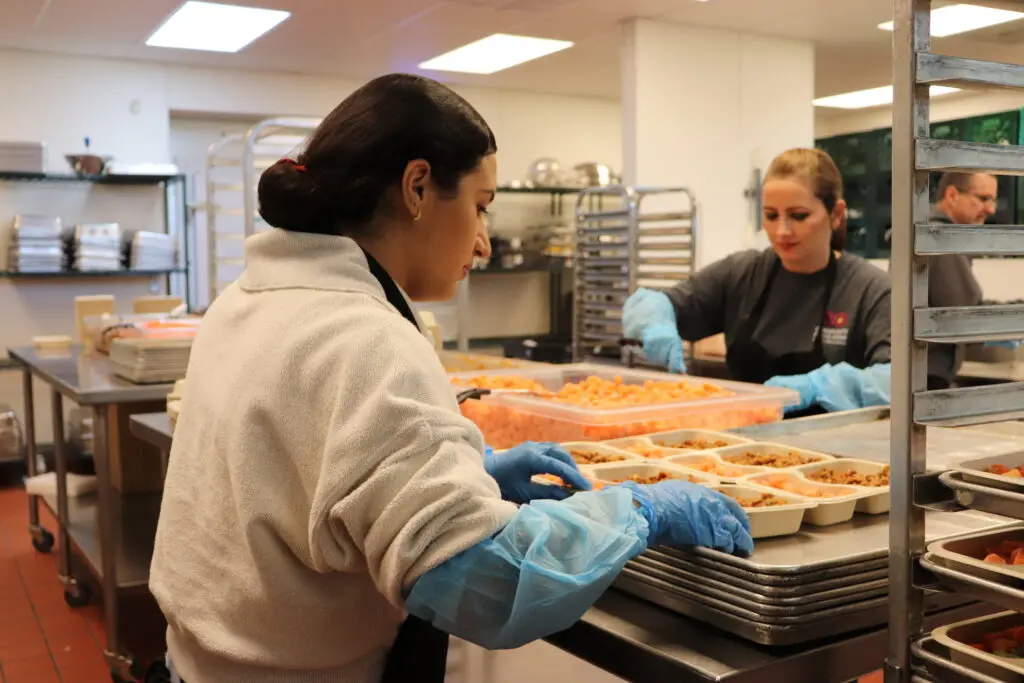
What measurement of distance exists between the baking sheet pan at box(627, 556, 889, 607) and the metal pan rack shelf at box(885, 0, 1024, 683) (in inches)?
4.1

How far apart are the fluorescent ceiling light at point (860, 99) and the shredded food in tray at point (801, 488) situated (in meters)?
8.32

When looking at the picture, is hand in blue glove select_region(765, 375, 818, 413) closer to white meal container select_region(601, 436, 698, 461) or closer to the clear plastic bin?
the clear plastic bin

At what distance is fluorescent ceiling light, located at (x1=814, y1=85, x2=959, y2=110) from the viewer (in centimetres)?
914

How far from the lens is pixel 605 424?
2125mm

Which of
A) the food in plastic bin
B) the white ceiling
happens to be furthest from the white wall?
the food in plastic bin

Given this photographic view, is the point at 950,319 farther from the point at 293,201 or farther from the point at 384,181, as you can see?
the point at 293,201


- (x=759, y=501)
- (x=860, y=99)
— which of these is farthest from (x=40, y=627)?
(x=860, y=99)

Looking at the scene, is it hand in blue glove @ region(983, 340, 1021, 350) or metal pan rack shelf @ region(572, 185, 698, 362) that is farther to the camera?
metal pan rack shelf @ region(572, 185, 698, 362)

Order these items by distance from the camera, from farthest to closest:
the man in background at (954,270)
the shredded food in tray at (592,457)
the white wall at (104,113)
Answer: the white wall at (104,113)
the man in background at (954,270)
the shredded food in tray at (592,457)

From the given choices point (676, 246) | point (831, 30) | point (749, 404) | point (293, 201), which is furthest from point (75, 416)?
point (831, 30)

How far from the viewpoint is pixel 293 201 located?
121 centimetres

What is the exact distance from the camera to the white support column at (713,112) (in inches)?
257

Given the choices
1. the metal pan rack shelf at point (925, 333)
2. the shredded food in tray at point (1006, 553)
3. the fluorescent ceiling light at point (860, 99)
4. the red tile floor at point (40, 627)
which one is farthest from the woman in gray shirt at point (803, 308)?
the fluorescent ceiling light at point (860, 99)

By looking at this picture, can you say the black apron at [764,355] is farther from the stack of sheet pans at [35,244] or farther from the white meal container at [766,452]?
the stack of sheet pans at [35,244]
